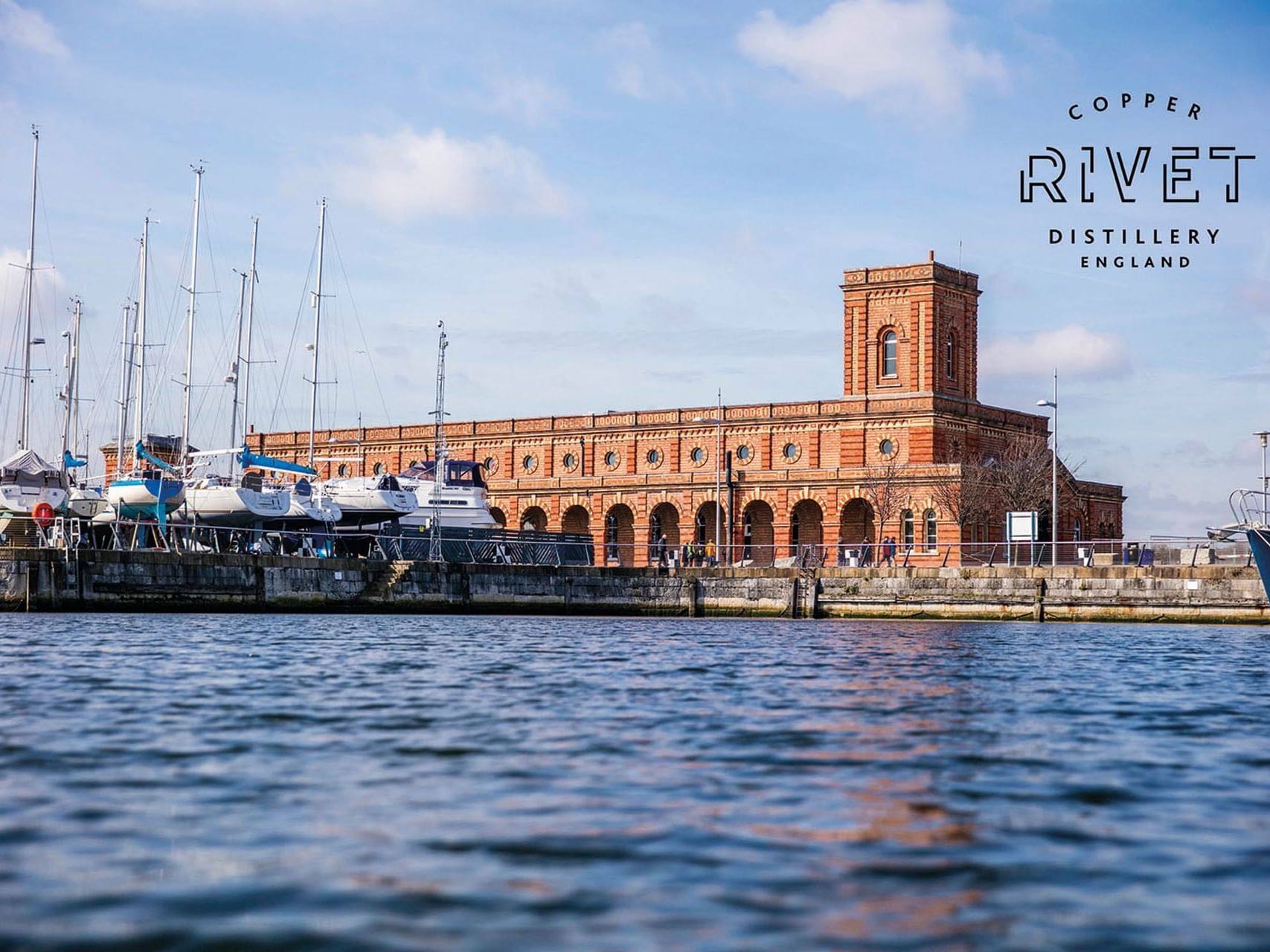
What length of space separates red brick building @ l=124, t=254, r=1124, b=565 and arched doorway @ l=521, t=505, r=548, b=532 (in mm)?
97

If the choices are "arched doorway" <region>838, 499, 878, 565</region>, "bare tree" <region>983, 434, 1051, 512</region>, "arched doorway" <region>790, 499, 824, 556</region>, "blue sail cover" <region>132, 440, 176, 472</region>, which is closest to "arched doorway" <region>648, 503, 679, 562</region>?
"arched doorway" <region>790, 499, 824, 556</region>

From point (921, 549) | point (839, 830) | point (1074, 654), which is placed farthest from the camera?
point (921, 549)

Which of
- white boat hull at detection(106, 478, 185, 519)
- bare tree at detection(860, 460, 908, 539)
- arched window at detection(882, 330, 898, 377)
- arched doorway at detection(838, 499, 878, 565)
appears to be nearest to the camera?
white boat hull at detection(106, 478, 185, 519)

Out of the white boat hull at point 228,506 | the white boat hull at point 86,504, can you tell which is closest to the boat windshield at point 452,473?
the white boat hull at point 228,506

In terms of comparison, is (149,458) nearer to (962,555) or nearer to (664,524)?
(962,555)

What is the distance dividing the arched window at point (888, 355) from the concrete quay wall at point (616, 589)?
2988cm

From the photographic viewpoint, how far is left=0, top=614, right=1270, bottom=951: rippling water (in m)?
6.71

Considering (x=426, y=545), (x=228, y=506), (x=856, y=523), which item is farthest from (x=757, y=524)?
(x=228, y=506)

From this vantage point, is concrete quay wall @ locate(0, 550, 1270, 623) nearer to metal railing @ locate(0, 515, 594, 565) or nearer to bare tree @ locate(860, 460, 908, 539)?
metal railing @ locate(0, 515, 594, 565)

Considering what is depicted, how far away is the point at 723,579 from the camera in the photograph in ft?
166

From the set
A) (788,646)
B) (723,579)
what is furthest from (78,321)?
(788,646)

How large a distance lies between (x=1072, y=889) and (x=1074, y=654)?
20.6 meters

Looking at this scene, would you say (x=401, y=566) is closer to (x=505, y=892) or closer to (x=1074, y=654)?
(x=1074, y=654)

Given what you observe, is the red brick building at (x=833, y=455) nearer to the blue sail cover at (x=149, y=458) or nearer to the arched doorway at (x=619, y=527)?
the arched doorway at (x=619, y=527)
